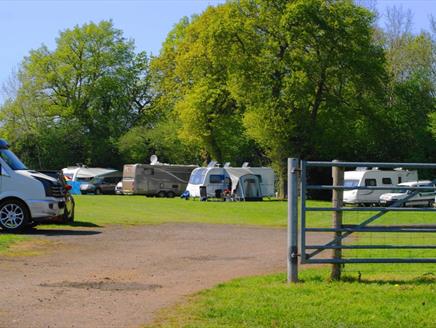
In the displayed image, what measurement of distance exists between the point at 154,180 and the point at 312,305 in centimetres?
4772

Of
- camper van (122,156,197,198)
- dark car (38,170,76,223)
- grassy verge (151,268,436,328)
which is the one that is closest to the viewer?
grassy verge (151,268,436,328)

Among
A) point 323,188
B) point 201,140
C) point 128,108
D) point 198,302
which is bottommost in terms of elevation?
point 198,302

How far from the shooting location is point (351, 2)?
49656mm

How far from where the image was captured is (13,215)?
1795cm

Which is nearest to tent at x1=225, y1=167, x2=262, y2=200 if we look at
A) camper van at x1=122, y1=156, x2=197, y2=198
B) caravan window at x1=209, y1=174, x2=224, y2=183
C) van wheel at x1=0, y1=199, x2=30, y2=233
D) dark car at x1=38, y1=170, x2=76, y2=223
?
caravan window at x1=209, y1=174, x2=224, y2=183

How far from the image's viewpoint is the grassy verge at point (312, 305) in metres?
7.65

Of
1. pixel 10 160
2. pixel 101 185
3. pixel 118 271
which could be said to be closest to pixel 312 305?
pixel 118 271

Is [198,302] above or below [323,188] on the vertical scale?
below

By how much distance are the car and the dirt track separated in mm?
42774

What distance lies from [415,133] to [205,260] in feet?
151

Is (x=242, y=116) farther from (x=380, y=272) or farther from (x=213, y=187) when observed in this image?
(x=380, y=272)

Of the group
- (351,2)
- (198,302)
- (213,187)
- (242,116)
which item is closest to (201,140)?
(242,116)

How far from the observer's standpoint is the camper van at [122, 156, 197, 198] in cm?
5550

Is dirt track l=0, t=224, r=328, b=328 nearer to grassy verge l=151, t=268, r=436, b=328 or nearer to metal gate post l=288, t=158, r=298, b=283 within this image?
grassy verge l=151, t=268, r=436, b=328
